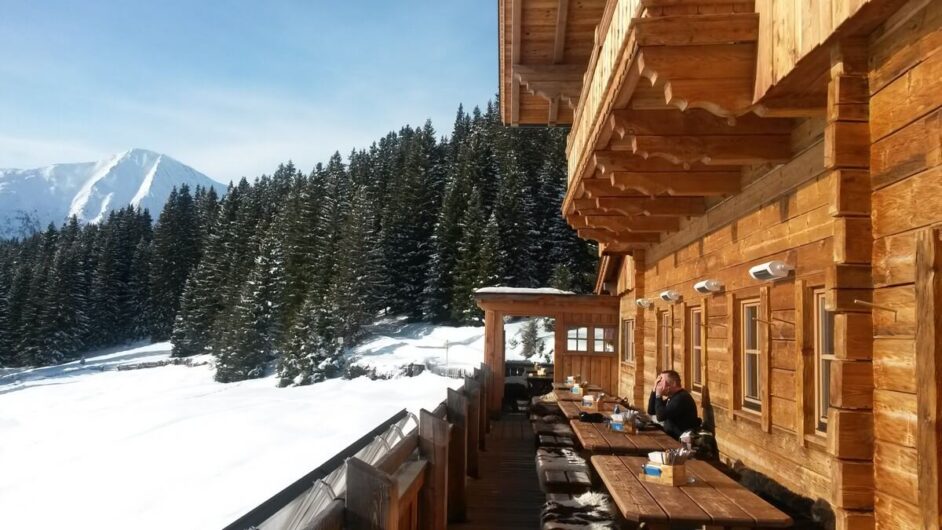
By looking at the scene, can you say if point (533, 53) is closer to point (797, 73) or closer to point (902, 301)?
point (797, 73)

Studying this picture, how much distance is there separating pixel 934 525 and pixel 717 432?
5.27 m

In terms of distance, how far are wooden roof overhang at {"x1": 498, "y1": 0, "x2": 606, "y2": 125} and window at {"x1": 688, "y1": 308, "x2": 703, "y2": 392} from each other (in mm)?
3288

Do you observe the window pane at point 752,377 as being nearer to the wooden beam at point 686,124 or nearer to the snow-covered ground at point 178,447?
the wooden beam at point 686,124

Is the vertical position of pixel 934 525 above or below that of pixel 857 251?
below

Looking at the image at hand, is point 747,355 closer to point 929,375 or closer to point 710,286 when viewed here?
point 710,286

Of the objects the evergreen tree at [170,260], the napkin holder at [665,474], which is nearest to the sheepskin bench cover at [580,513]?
the napkin holder at [665,474]

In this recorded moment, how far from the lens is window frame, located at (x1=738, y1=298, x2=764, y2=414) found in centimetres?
650

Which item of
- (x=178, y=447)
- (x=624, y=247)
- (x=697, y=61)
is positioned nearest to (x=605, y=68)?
(x=697, y=61)

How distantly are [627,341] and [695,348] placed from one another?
619 cm

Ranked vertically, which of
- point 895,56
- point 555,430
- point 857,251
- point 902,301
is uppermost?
point 895,56

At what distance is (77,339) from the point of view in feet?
226

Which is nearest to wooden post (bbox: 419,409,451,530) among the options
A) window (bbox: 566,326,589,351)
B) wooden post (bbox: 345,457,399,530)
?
wooden post (bbox: 345,457,399,530)

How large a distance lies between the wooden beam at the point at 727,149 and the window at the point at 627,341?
848cm

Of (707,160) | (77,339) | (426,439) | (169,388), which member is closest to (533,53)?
(707,160)
